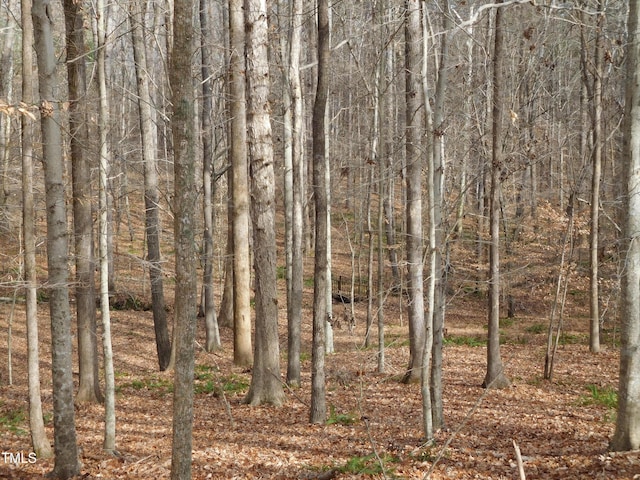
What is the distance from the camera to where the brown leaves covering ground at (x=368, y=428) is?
7.41 m

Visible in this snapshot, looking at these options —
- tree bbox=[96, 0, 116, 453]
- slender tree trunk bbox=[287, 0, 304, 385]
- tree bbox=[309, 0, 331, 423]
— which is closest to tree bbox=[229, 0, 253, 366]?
slender tree trunk bbox=[287, 0, 304, 385]

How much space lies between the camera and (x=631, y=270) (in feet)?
22.1

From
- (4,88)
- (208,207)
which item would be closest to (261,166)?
(208,207)

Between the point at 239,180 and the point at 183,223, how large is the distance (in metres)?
6.77

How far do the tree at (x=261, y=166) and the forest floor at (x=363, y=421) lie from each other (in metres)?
1.44

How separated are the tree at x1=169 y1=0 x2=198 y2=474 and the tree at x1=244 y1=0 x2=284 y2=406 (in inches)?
174

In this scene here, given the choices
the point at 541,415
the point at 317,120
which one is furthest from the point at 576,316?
the point at 317,120

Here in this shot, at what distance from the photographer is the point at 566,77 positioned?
33312mm

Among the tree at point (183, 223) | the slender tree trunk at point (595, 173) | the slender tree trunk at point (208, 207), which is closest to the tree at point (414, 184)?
the slender tree trunk at point (595, 173)

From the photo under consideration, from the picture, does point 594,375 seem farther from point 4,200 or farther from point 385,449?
point 4,200

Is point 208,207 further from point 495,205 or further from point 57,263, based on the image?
point 57,263

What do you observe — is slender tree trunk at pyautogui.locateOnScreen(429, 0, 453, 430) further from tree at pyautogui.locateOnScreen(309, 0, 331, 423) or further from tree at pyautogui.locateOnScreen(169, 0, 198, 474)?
tree at pyautogui.locateOnScreen(169, 0, 198, 474)

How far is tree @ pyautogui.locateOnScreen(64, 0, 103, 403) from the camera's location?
9773mm

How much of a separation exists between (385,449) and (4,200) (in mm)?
12874
